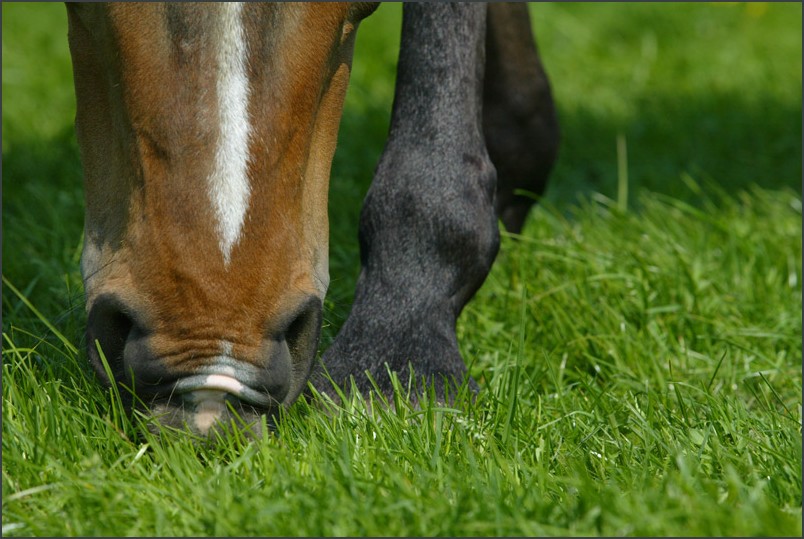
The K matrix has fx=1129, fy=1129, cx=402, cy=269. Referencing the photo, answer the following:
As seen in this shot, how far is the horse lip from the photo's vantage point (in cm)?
202

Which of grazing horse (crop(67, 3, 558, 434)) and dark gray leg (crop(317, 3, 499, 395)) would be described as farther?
dark gray leg (crop(317, 3, 499, 395))

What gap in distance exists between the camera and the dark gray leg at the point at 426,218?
2.62 meters

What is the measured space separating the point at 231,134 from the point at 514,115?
1813mm

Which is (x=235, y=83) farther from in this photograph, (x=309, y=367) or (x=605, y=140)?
(x=605, y=140)

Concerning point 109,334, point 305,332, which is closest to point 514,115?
point 305,332

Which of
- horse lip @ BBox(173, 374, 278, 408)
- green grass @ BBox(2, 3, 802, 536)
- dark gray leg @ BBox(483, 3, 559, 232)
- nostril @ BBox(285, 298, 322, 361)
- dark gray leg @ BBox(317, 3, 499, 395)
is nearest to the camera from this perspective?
green grass @ BBox(2, 3, 802, 536)

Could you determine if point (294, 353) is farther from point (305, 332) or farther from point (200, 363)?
point (200, 363)

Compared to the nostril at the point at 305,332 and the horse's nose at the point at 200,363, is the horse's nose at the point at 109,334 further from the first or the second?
the nostril at the point at 305,332

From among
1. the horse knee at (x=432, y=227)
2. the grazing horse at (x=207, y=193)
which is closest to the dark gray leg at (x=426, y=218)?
the horse knee at (x=432, y=227)

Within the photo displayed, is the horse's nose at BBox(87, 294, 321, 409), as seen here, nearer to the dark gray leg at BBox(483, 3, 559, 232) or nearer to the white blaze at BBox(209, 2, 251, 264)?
the white blaze at BBox(209, 2, 251, 264)

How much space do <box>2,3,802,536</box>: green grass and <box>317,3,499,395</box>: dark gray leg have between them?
158mm

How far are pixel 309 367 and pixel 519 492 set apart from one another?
0.52 metres

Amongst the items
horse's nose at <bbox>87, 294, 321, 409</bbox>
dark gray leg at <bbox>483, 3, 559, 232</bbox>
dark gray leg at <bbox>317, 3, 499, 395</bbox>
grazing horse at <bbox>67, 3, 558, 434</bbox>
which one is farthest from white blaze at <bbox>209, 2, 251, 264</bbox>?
dark gray leg at <bbox>483, 3, 559, 232</bbox>

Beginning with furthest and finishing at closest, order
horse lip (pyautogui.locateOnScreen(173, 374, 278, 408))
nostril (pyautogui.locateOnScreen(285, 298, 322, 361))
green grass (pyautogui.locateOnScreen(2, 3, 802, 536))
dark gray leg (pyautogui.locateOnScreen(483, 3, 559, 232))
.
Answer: dark gray leg (pyautogui.locateOnScreen(483, 3, 559, 232)), nostril (pyautogui.locateOnScreen(285, 298, 322, 361)), horse lip (pyautogui.locateOnScreen(173, 374, 278, 408)), green grass (pyautogui.locateOnScreen(2, 3, 802, 536))
